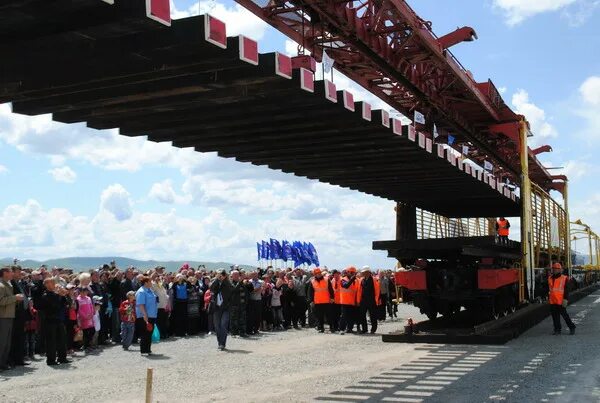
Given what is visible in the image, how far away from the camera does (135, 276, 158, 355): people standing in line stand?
13.2 meters

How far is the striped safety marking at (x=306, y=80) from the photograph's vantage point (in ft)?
27.3

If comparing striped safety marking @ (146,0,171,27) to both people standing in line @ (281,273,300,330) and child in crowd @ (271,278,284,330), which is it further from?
people standing in line @ (281,273,300,330)

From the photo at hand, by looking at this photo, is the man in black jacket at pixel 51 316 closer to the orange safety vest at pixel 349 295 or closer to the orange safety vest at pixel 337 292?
the orange safety vest at pixel 349 295

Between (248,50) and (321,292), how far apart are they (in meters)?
11.7

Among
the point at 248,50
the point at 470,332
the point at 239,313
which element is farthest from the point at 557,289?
the point at 248,50

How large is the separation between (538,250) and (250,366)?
9.28m

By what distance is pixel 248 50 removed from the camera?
7195 mm

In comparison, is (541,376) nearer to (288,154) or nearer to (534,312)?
(288,154)

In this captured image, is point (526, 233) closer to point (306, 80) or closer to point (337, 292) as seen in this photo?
point (337, 292)

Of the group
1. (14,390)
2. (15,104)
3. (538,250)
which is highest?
(15,104)

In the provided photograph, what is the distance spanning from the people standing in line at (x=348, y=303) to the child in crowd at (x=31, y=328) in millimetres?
7481

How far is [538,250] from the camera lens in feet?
56.9

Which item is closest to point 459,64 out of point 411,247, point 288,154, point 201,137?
point 411,247

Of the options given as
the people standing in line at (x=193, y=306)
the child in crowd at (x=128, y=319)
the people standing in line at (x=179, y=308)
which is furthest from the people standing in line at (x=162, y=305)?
the child in crowd at (x=128, y=319)
